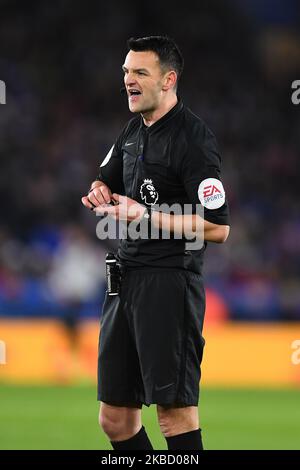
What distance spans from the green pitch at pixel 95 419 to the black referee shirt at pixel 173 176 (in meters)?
2.43

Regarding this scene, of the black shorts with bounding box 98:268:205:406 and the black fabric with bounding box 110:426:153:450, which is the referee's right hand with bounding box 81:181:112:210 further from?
the black fabric with bounding box 110:426:153:450

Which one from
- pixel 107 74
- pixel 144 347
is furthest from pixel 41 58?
pixel 144 347

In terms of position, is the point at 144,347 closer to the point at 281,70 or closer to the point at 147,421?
the point at 147,421

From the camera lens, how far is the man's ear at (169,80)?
4.65m

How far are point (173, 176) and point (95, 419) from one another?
437cm

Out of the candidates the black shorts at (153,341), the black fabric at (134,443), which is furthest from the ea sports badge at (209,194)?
the black fabric at (134,443)

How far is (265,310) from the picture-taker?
40.9 feet

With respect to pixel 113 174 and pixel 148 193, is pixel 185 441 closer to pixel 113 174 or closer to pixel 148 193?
pixel 148 193

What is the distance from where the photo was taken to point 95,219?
14188mm

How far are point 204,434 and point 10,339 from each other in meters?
4.48

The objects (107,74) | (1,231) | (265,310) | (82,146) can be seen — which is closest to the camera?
(265,310)

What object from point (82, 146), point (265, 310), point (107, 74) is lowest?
point (265, 310)

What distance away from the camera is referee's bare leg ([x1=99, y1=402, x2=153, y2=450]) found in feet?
15.4

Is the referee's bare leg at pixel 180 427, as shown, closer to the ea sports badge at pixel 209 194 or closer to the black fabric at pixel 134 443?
the black fabric at pixel 134 443
